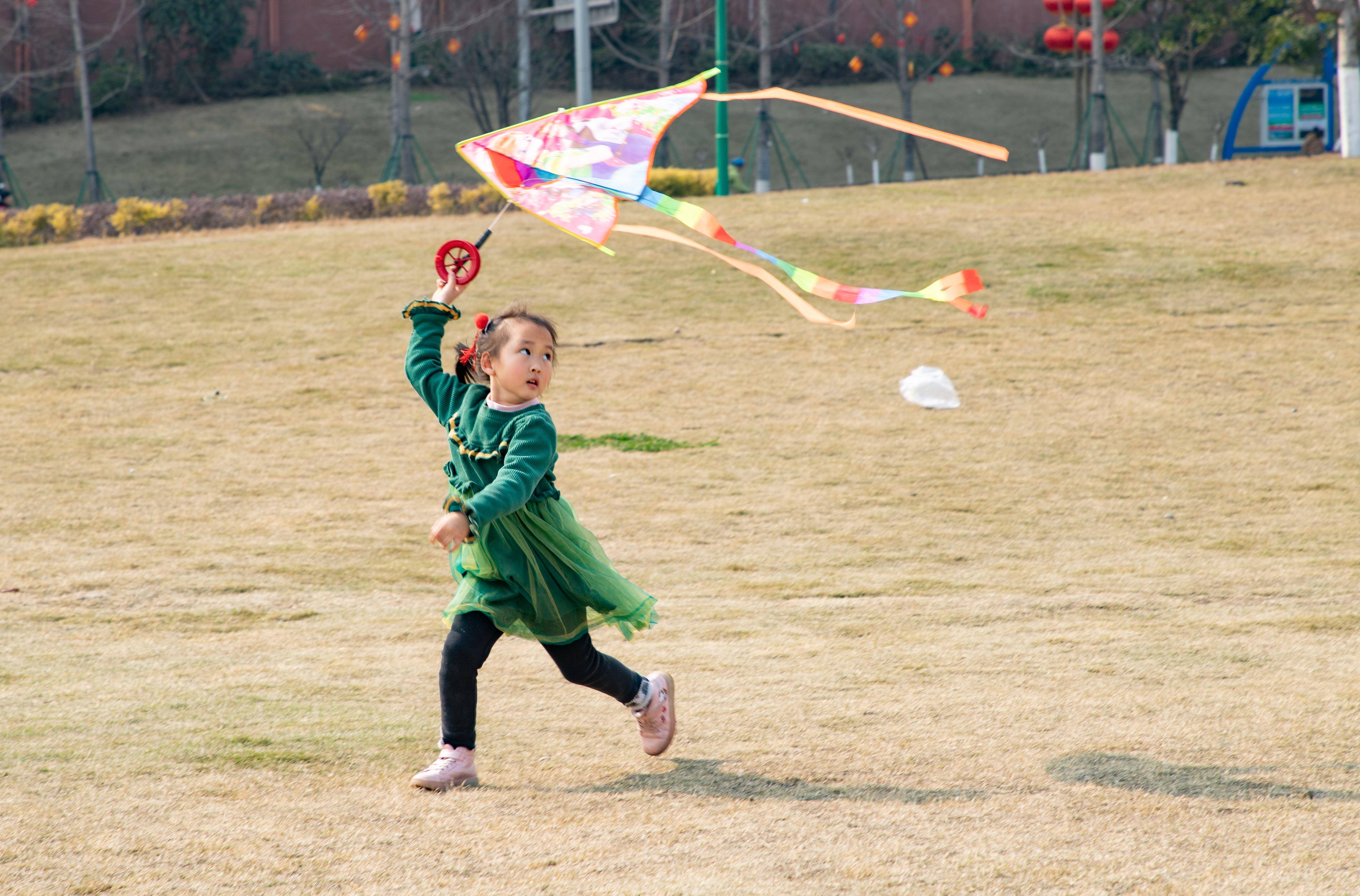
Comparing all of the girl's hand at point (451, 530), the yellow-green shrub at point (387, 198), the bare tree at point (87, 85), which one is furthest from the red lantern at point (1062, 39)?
the girl's hand at point (451, 530)

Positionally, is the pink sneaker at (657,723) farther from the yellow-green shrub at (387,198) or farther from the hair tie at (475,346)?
the yellow-green shrub at (387,198)

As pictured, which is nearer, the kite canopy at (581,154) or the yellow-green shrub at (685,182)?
the kite canopy at (581,154)

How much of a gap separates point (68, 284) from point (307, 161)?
2321 cm

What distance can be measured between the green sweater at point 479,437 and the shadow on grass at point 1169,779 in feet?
5.24

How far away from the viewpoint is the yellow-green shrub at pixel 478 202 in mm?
18656

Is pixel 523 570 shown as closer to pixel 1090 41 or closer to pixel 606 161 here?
pixel 606 161

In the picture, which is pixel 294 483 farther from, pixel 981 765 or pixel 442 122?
pixel 442 122

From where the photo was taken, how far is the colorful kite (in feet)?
12.5

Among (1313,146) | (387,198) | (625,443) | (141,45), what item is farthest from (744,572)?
(141,45)

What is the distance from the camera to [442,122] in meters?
38.2

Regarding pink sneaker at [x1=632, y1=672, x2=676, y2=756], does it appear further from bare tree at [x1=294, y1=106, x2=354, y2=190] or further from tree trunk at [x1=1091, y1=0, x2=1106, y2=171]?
bare tree at [x1=294, y1=106, x2=354, y2=190]

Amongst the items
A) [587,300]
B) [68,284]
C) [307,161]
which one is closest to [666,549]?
[587,300]

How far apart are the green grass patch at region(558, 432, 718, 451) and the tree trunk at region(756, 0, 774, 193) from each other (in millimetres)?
15844

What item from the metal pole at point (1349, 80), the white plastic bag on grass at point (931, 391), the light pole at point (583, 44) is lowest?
the white plastic bag on grass at point (931, 391)
